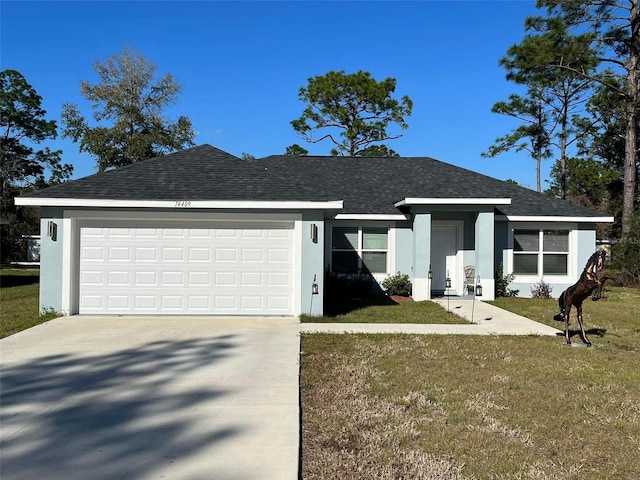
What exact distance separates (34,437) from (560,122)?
37.4m

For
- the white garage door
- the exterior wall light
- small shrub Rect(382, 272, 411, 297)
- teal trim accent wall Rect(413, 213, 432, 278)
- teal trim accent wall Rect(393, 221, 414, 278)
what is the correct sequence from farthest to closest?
teal trim accent wall Rect(393, 221, 414, 278) → small shrub Rect(382, 272, 411, 297) → teal trim accent wall Rect(413, 213, 432, 278) → the white garage door → the exterior wall light

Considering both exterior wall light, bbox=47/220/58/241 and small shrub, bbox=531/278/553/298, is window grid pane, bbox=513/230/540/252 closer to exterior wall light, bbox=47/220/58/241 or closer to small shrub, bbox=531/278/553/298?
small shrub, bbox=531/278/553/298

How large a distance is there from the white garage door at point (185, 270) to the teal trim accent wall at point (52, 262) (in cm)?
46

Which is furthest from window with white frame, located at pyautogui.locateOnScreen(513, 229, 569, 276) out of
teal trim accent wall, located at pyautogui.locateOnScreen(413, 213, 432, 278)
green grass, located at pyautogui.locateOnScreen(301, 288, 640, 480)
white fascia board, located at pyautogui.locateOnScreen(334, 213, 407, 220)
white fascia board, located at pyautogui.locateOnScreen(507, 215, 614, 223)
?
green grass, located at pyautogui.locateOnScreen(301, 288, 640, 480)

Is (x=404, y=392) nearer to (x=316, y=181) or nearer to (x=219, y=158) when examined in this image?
(x=219, y=158)

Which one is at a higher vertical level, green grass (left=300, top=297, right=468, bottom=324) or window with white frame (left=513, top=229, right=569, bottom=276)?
window with white frame (left=513, top=229, right=569, bottom=276)

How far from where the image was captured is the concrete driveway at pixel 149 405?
3.83 meters

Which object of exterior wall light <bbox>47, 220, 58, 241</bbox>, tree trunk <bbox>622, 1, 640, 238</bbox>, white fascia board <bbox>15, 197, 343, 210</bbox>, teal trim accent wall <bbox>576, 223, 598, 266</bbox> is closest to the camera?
white fascia board <bbox>15, 197, 343, 210</bbox>

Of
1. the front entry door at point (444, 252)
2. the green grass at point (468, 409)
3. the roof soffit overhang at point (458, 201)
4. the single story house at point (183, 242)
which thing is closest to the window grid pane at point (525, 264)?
the front entry door at point (444, 252)

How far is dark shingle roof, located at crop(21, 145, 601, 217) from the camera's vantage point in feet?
36.1

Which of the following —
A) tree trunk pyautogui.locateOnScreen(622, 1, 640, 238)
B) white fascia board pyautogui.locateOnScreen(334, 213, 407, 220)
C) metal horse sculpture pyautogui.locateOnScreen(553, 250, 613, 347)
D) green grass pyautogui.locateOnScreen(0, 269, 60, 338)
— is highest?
tree trunk pyautogui.locateOnScreen(622, 1, 640, 238)

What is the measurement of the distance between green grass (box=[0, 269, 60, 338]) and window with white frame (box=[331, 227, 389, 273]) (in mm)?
8292

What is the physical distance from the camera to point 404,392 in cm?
573

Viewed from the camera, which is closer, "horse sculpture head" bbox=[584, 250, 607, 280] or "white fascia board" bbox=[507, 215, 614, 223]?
"horse sculpture head" bbox=[584, 250, 607, 280]
